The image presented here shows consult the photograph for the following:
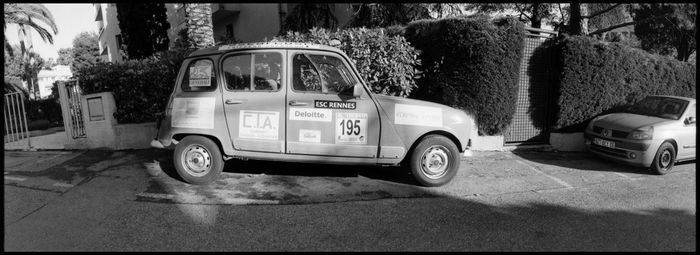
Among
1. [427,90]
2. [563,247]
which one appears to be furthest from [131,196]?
[427,90]

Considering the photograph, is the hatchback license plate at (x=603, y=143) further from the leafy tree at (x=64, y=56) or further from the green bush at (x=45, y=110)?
the leafy tree at (x=64, y=56)

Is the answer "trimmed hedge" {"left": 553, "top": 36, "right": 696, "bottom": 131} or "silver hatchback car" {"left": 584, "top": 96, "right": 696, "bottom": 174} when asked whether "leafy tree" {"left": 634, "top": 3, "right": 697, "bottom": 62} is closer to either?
"trimmed hedge" {"left": 553, "top": 36, "right": 696, "bottom": 131}

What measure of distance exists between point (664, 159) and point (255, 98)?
267 inches

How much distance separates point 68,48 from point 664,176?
67658 mm

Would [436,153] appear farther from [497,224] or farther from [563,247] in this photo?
[563,247]

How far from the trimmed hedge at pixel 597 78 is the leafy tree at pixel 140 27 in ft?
37.2

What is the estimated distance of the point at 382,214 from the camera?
4.29 m

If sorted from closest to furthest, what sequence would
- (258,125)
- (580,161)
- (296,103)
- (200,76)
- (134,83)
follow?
(296,103) < (258,125) < (200,76) < (134,83) < (580,161)

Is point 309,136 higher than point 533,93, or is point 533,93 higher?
point 533,93

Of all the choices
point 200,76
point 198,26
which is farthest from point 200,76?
point 198,26

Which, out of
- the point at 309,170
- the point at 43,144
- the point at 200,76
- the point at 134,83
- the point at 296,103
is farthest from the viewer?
the point at 43,144

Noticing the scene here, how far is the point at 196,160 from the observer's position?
520cm

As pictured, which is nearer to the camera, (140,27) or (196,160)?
(196,160)

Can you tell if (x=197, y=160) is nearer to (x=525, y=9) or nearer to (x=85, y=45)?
(x=525, y=9)
